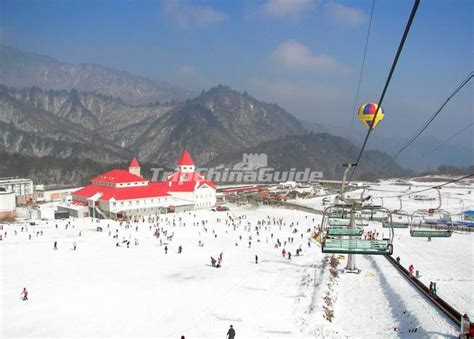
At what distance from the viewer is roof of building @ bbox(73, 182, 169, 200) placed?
57.1 meters

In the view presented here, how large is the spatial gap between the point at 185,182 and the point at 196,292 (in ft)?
154

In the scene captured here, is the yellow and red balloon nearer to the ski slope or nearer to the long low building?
the ski slope

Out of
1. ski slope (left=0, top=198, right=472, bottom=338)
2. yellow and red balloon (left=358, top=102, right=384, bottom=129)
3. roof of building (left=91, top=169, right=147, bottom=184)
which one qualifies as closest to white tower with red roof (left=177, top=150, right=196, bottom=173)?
roof of building (left=91, top=169, right=147, bottom=184)

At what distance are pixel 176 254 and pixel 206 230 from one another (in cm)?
1319

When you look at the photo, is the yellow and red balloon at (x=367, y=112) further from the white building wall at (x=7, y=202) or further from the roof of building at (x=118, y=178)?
the white building wall at (x=7, y=202)

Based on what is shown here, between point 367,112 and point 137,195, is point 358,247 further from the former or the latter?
point 137,195

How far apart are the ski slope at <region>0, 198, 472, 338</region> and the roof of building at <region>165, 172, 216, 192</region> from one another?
27.5 metres

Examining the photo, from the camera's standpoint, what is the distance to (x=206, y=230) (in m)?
46.4

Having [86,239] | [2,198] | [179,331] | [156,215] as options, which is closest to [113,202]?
[156,215]

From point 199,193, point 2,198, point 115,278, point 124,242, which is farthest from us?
point 199,193

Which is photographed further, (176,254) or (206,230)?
(206,230)

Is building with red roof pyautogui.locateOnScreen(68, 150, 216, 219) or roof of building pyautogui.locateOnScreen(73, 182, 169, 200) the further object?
roof of building pyautogui.locateOnScreen(73, 182, 169, 200)

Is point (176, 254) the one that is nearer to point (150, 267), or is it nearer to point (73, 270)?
point (150, 267)

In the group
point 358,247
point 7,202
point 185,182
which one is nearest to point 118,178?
point 185,182
